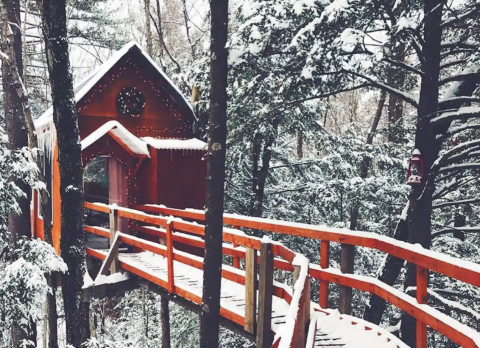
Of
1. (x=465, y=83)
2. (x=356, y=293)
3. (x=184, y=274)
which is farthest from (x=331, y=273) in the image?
(x=356, y=293)

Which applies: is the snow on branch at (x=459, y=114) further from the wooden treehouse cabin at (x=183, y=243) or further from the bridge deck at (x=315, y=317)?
the bridge deck at (x=315, y=317)

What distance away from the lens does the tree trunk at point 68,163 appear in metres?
5.95

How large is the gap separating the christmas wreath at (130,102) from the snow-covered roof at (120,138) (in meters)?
0.76

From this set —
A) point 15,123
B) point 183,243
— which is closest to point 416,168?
point 183,243

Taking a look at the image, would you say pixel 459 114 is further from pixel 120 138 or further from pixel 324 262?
pixel 120 138

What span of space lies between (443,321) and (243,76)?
24.4 feet

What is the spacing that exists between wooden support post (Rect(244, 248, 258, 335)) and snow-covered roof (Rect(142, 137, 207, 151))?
6.60 meters

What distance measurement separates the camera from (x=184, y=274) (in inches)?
292

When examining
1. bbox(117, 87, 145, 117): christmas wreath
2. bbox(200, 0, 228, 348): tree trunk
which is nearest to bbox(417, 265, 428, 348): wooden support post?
bbox(200, 0, 228, 348): tree trunk

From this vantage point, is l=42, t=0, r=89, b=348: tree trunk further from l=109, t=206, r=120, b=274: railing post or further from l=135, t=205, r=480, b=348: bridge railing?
l=135, t=205, r=480, b=348: bridge railing

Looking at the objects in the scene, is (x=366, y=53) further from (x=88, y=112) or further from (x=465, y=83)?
(x=88, y=112)

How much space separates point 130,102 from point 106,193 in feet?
19.7

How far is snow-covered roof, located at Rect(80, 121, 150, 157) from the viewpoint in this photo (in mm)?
10414

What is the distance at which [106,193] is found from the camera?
16.7m
